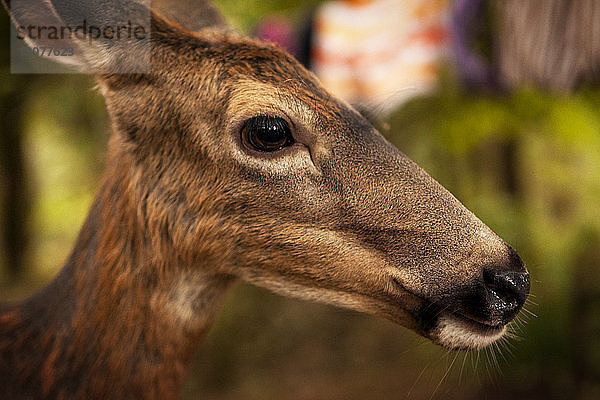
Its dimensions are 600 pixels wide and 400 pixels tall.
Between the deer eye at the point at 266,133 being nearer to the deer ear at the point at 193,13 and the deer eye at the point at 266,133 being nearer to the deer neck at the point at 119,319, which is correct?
the deer neck at the point at 119,319

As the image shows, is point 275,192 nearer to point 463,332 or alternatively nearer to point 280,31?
point 463,332

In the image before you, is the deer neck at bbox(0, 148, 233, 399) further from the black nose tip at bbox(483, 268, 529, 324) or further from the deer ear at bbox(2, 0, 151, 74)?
the black nose tip at bbox(483, 268, 529, 324)

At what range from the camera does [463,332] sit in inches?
71.2

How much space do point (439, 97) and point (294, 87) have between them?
218 cm

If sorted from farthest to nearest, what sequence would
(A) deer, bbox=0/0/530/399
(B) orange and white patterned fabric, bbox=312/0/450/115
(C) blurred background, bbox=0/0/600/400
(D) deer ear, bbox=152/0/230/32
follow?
(B) orange and white patterned fabric, bbox=312/0/450/115 < (C) blurred background, bbox=0/0/600/400 < (D) deer ear, bbox=152/0/230/32 < (A) deer, bbox=0/0/530/399

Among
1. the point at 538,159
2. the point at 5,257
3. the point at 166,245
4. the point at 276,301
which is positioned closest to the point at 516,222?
the point at 538,159

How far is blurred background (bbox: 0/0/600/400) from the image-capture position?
3.61 meters

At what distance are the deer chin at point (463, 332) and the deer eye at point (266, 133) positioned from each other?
76 cm

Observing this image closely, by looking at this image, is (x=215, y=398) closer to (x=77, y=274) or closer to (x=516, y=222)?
(x=516, y=222)

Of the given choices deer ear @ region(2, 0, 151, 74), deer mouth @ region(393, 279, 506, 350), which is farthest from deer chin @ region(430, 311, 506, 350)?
deer ear @ region(2, 0, 151, 74)

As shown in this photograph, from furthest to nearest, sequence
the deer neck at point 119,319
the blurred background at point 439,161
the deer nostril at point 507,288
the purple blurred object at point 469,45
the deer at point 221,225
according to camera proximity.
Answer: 1. the blurred background at point 439,161
2. the purple blurred object at point 469,45
3. the deer neck at point 119,319
4. the deer at point 221,225
5. the deer nostril at point 507,288

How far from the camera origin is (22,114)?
17.5 feet

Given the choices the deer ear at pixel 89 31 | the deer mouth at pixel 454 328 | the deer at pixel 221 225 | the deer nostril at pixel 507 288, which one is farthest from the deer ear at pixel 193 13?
the deer nostril at pixel 507 288

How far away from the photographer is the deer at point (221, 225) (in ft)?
6.01
